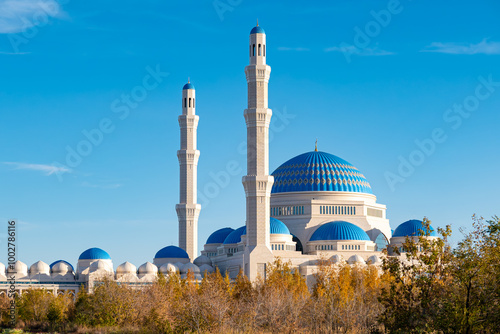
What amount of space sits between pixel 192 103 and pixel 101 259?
18164mm

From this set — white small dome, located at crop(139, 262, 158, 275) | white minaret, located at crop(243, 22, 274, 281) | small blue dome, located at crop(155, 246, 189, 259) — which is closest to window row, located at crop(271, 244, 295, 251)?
white minaret, located at crop(243, 22, 274, 281)

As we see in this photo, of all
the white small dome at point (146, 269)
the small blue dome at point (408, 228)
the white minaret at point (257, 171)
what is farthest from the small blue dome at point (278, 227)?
the small blue dome at point (408, 228)

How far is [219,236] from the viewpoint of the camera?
269 ft

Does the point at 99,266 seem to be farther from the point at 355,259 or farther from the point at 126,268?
the point at 355,259

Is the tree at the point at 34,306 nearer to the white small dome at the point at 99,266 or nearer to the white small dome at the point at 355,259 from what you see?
the white small dome at the point at 99,266

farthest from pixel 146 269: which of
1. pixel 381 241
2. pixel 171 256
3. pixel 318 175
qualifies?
pixel 381 241

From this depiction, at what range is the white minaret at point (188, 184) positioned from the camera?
76506 millimetres

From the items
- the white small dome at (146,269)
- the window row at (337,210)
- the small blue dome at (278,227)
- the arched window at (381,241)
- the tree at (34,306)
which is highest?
the window row at (337,210)

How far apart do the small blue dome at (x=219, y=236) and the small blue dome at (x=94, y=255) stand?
38.2 ft

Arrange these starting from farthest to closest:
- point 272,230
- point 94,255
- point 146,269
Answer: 1. point 94,255
2. point 146,269
3. point 272,230

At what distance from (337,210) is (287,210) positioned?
16.3 feet

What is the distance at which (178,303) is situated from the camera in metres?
38.3

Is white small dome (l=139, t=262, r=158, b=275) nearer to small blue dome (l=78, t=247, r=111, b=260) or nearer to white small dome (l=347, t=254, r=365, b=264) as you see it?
small blue dome (l=78, t=247, r=111, b=260)

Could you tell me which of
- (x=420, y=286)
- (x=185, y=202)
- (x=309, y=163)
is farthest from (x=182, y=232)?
(x=420, y=286)
